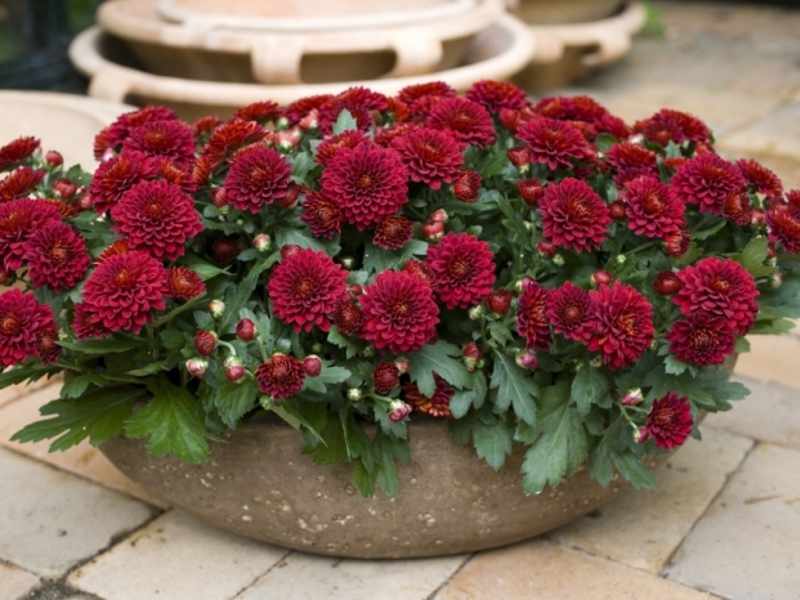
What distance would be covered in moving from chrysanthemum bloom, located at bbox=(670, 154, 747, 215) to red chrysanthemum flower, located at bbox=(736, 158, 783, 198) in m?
0.12

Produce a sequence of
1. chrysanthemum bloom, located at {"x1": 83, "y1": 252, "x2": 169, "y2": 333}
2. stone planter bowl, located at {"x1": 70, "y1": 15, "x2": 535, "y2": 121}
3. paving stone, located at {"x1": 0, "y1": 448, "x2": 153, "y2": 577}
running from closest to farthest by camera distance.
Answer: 1. chrysanthemum bloom, located at {"x1": 83, "y1": 252, "x2": 169, "y2": 333}
2. paving stone, located at {"x1": 0, "y1": 448, "x2": 153, "y2": 577}
3. stone planter bowl, located at {"x1": 70, "y1": 15, "x2": 535, "y2": 121}

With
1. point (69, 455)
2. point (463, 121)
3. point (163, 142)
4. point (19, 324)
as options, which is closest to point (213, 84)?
point (69, 455)

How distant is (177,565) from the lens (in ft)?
6.28

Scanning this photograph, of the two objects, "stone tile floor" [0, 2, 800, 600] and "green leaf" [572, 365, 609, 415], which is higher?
"green leaf" [572, 365, 609, 415]

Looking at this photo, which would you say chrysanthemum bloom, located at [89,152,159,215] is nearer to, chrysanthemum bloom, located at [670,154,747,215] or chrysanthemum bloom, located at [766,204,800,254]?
chrysanthemum bloom, located at [670,154,747,215]

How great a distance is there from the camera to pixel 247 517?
1.83 metres

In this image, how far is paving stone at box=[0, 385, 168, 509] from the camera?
2.17 meters

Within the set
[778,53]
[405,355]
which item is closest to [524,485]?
[405,355]

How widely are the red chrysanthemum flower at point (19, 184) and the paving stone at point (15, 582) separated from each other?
65 centimetres

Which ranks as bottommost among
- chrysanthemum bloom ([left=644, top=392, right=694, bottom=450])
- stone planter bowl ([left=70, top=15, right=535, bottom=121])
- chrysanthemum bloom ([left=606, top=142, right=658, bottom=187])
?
stone planter bowl ([left=70, top=15, right=535, bottom=121])

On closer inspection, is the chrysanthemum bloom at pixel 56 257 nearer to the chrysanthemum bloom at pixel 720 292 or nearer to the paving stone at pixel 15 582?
the paving stone at pixel 15 582

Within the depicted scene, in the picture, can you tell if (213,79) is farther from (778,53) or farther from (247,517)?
(778,53)

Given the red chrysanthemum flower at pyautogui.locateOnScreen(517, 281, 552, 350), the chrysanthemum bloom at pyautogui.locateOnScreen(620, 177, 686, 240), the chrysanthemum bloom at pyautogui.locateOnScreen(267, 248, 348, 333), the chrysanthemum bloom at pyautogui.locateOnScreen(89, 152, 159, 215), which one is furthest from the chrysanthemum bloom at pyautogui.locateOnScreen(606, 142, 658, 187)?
the chrysanthemum bloom at pyautogui.locateOnScreen(89, 152, 159, 215)

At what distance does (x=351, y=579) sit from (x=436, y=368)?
456 mm
